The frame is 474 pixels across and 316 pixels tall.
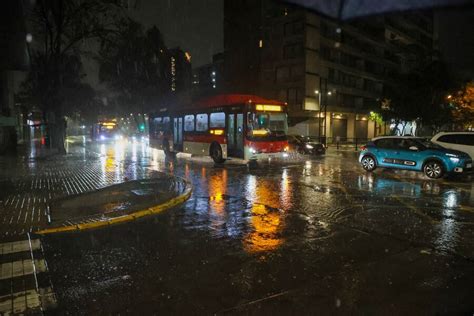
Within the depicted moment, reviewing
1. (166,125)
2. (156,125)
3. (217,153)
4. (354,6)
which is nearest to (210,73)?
(156,125)

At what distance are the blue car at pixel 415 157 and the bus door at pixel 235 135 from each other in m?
6.16

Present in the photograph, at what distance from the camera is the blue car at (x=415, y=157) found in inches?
601

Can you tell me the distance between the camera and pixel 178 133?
1048 inches

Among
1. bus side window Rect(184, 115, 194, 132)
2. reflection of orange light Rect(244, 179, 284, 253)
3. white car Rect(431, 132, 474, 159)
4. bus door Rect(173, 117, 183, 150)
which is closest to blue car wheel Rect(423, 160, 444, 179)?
white car Rect(431, 132, 474, 159)

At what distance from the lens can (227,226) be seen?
26.7ft

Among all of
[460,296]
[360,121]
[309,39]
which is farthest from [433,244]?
[360,121]

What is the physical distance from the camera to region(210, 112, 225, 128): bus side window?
21.2m

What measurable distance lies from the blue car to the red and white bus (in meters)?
4.65

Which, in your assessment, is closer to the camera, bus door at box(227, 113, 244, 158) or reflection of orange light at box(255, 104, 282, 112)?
reflection of orange light at box(255, 104, 282, 112)

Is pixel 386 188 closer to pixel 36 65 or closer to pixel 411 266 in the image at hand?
pixel 411 266

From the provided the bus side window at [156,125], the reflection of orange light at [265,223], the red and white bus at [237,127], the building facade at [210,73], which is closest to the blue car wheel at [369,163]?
the red and white bus at [237,127]

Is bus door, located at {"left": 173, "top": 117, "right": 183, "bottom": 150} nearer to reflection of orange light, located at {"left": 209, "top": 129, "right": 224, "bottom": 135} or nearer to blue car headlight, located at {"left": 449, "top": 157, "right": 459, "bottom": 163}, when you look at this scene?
reflection of orange light, located at {"left": 209, "top": 129, "right": 224, "bottom": 135}

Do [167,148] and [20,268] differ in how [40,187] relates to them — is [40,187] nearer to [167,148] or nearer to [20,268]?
[20,268]

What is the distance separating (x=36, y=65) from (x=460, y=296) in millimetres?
40921
